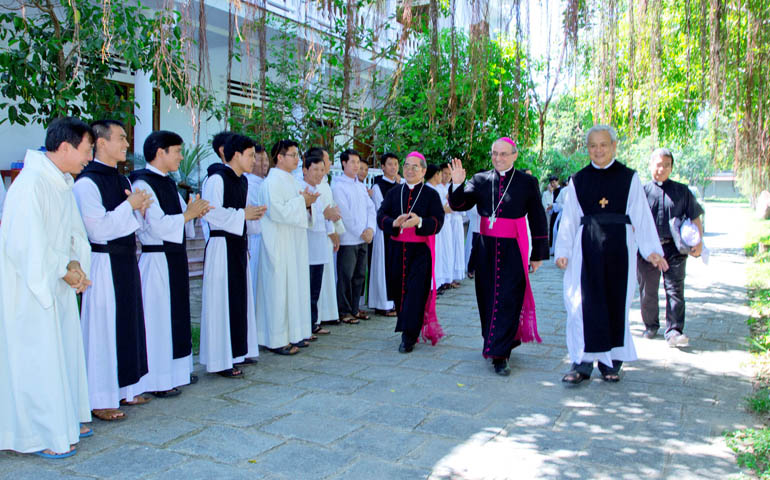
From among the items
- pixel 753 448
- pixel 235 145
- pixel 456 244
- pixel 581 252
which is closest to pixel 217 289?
pixel 235 145

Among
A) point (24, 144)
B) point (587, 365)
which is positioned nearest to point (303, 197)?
point (587, 365)

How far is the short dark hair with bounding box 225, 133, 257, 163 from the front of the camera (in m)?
5.10

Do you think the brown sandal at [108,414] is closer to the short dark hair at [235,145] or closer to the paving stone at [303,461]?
the paving stone at [303,461]

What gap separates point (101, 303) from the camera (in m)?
4.01

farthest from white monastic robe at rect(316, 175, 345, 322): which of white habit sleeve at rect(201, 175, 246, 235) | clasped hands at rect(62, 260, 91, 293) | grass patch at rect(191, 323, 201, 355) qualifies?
clasped hands at rect(62, 260, 91, 293)

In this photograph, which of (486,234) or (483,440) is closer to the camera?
(483,440)

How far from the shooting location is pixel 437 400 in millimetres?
4449

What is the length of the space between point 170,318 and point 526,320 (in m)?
2.95

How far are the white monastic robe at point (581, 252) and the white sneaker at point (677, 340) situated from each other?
50.0 inches

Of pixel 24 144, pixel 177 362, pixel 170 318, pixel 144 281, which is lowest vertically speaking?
pixel 177 362

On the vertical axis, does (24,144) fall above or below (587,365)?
above

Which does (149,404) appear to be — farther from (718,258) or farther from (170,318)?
(718,258)

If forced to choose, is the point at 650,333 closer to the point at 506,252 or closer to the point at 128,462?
the point at 506,252

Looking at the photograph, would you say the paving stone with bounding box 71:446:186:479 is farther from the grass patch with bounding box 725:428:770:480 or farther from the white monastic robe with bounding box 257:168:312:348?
the grass patch with bounding box 725:428:770:480
